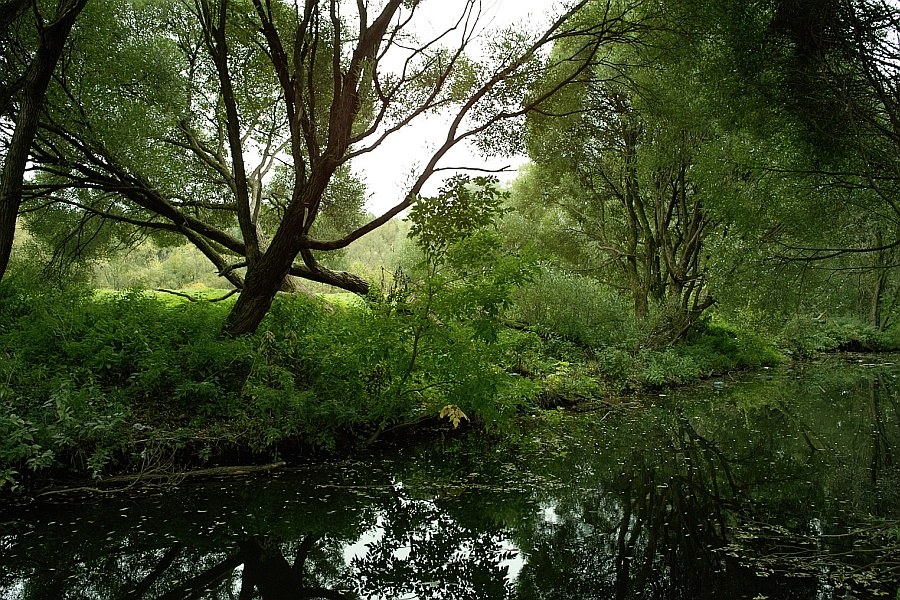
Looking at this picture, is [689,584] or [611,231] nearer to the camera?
[689,584]

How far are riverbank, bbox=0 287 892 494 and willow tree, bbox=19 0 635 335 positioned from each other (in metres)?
1.03

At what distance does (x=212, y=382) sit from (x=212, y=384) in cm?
24

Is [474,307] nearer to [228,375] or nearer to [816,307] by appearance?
[228,375]

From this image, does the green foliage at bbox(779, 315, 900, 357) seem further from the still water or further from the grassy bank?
the grassy bank

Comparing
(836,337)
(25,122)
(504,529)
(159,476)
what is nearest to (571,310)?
(504,529)

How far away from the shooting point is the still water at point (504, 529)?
4570 mm

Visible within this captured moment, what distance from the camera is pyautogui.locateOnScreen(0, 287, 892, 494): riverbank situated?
22.8 ft

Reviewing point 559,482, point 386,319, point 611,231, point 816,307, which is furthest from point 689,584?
point 816,307

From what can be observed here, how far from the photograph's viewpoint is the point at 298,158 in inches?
338

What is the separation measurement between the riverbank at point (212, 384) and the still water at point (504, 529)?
56 centimetres

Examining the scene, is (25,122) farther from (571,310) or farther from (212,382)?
(571,310)

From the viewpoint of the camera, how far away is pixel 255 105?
41.0ft

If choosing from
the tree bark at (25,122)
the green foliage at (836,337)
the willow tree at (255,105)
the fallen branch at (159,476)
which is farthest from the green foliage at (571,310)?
the tree bark at (25,122)

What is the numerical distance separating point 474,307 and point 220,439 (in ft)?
12.4
